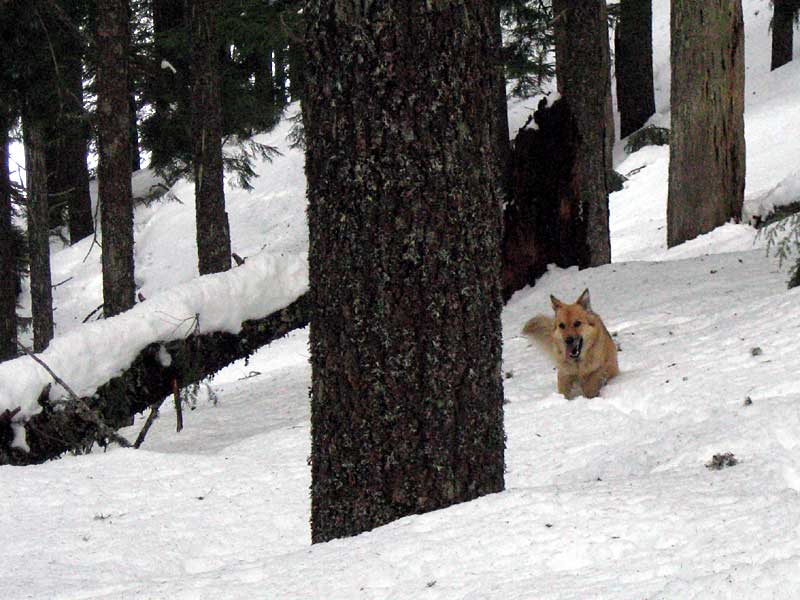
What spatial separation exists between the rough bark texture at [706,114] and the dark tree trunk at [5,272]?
10.1 meters

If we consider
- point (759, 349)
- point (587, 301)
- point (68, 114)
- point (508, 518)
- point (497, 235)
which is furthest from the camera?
point (68, 114)

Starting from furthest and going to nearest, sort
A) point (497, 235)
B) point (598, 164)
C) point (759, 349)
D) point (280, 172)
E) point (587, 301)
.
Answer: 1. point (280, 172)
2. point (598, 164)
3. point (587, 301)
4. point (759, 349)
5. point (497, 235)

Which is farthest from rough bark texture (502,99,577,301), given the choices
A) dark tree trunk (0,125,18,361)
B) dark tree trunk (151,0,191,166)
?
dark tree trunk (0,125,18,361)

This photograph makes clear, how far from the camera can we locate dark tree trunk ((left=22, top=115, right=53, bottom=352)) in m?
17.8

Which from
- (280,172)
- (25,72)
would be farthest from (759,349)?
(280,172)

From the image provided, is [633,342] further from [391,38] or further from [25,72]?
[25,72]

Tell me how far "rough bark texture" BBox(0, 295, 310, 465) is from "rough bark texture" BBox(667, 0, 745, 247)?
281 inches

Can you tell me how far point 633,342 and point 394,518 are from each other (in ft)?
16.6

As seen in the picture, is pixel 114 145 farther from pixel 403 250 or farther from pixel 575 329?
pixel 403 250

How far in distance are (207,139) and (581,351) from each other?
680 centimetres

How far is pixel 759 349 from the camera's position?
6.91 metres

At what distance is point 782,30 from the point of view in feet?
76.9

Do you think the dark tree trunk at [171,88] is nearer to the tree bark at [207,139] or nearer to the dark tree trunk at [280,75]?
the dark tree trunk at [280,75]

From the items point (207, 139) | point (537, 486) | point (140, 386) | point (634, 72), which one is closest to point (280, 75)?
point (634, 72)
